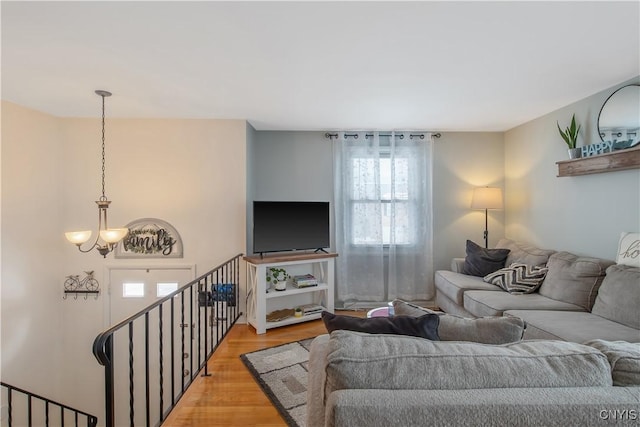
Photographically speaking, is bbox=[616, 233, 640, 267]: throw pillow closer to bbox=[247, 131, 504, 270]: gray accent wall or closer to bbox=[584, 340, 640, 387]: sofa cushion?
bbox=[247, 131, 504, 270]: gray accent wall

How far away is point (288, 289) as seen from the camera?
3656 mm

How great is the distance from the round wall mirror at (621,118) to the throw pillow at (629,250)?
0.73m

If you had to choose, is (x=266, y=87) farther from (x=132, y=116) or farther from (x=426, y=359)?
(x=426, y=359)

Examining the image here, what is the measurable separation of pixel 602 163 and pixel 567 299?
3.97 ft

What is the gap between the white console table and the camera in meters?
3.39

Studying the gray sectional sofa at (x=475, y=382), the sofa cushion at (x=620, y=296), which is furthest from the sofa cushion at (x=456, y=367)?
the sofa cushion at (x=620, y=296)

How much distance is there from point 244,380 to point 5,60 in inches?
110

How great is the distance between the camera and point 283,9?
64.5 inches

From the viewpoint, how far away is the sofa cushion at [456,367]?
874 mm

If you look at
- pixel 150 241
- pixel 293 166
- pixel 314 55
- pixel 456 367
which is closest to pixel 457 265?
pixel 293 166

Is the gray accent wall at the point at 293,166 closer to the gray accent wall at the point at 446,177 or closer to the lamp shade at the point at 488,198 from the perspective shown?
the gray accent wall at the point at 446,177

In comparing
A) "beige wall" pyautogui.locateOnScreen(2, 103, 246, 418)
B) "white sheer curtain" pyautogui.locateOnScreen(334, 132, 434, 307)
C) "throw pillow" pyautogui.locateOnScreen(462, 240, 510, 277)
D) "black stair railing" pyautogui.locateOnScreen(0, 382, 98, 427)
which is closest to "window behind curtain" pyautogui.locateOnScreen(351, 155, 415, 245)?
"white sheer curtain" pyautogui.locateOnScreen(334, 132, 434, 307)

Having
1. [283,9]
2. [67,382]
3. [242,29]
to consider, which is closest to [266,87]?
[242,29]

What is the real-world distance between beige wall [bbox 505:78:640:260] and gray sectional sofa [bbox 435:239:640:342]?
10.1 inches
